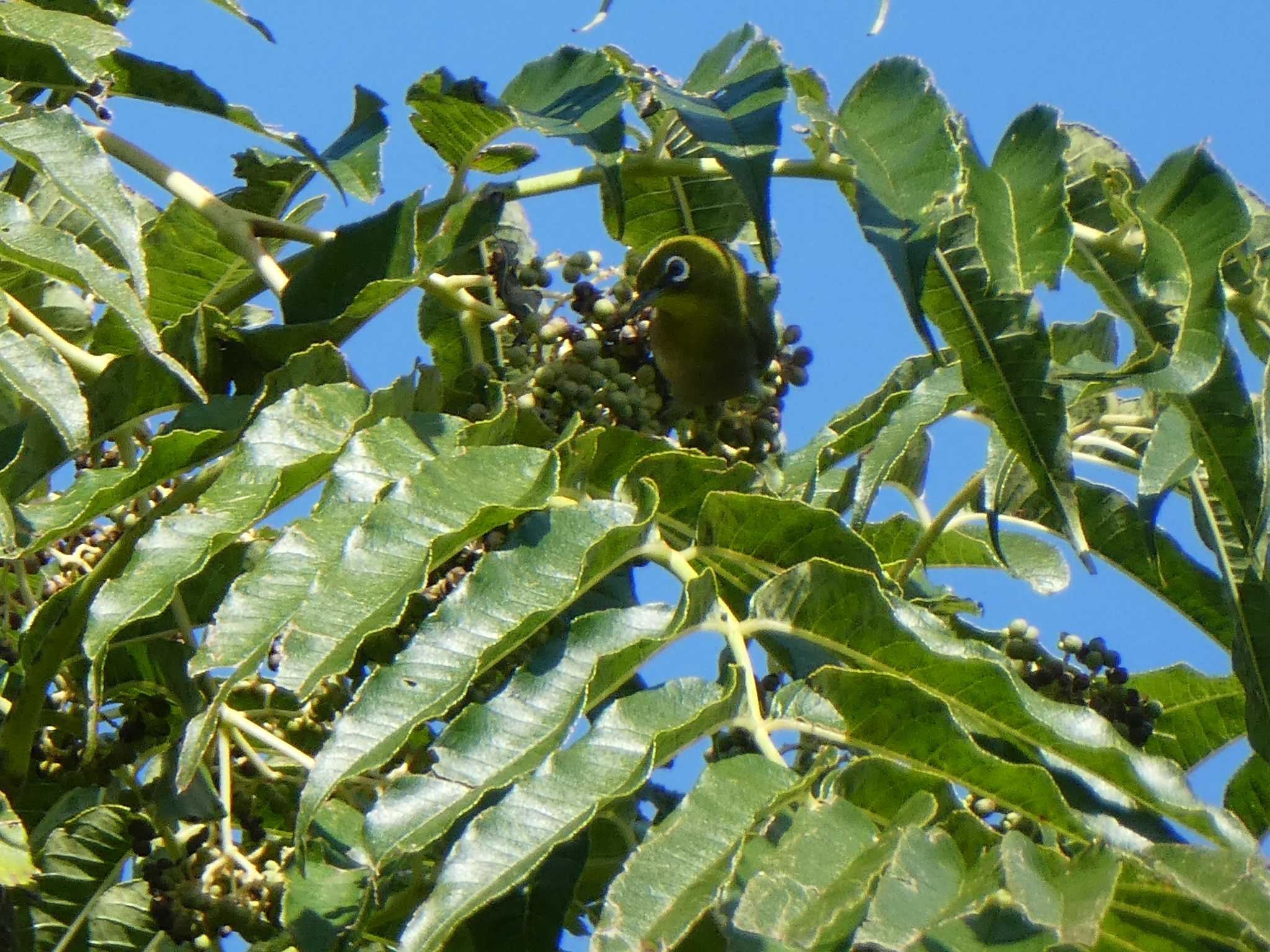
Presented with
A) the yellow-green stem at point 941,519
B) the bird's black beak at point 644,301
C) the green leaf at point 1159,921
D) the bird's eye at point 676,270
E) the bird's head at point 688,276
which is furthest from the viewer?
the bird's eye at point 676,270

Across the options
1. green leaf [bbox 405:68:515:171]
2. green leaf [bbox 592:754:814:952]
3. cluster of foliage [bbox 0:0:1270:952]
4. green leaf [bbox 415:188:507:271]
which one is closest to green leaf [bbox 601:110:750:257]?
cluster of foliage [bbox 0:0:1270:952]

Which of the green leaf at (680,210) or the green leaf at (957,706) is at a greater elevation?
the green leaf at (680,210)

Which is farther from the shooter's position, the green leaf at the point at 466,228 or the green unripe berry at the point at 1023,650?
the green unripe berry at the point at 1023,650

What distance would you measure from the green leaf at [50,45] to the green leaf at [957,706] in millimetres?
1298

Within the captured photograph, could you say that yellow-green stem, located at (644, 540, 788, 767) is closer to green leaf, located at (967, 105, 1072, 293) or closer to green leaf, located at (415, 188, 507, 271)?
green leaf, located at (967, 105, 1072, 293)

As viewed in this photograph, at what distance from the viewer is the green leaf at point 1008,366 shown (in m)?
1.83

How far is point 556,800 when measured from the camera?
1.48 meters

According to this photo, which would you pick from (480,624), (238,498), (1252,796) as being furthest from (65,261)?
(1252,796)

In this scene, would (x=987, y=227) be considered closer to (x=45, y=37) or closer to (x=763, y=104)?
(x=763, y=104)

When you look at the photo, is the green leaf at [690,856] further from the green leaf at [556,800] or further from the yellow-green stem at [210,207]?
the yellow-green stem at [210,207]

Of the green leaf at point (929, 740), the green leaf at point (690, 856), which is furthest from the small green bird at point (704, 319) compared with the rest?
the green leaf at point (690, 856)

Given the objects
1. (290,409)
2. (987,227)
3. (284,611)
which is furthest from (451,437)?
(987,227)

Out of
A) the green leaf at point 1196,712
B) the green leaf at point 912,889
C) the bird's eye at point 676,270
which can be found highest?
the bird's eye at point 676,270

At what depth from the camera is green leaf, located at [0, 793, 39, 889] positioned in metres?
1.92
